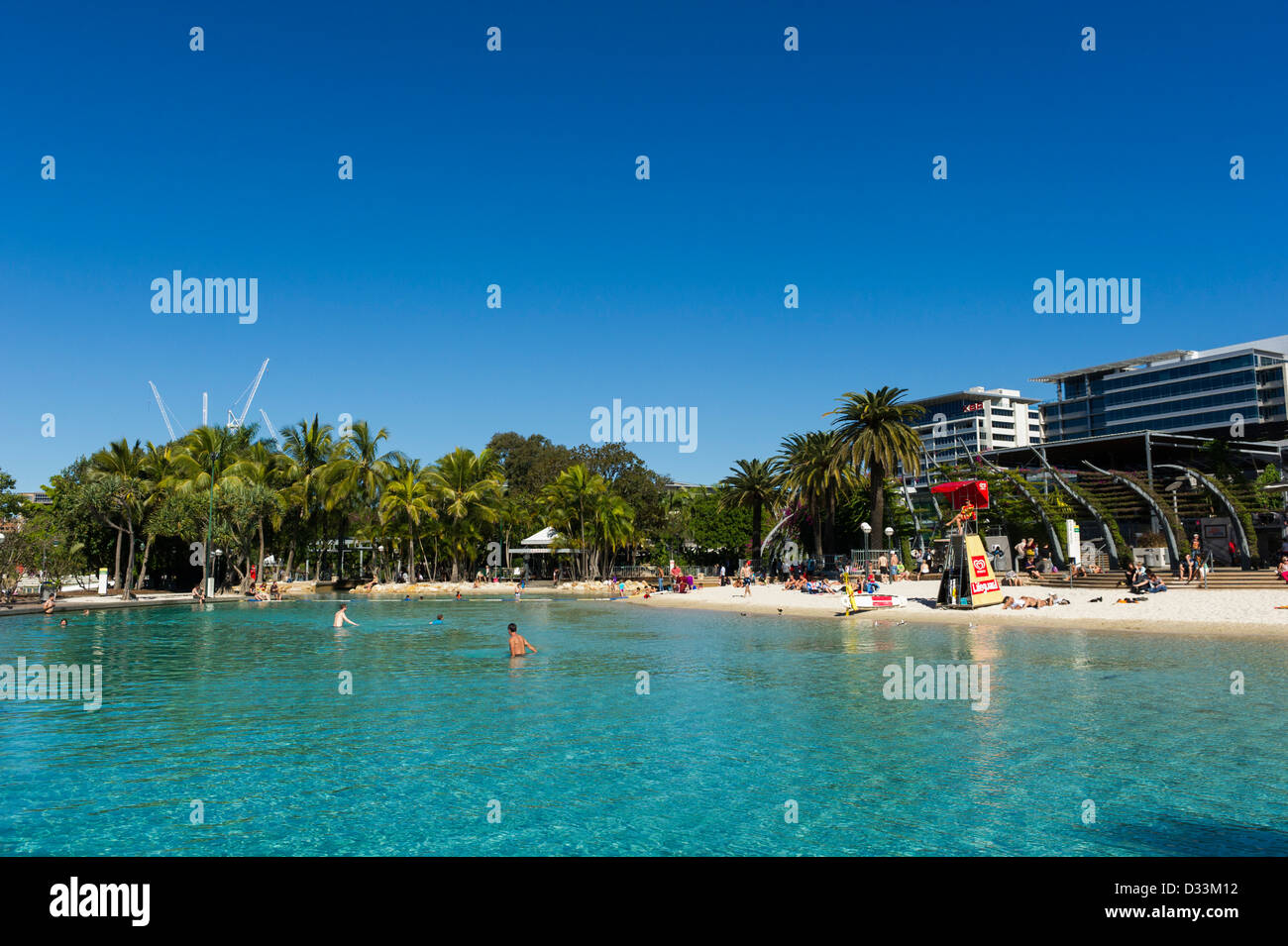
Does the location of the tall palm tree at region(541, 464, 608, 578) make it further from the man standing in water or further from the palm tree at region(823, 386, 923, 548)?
the man standing in water

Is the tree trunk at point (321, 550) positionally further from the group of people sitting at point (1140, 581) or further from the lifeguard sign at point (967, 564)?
the group of people sitting at point (1140, 581)

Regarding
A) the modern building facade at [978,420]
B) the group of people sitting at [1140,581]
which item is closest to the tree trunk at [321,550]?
the group of people sitting at [1140,581]

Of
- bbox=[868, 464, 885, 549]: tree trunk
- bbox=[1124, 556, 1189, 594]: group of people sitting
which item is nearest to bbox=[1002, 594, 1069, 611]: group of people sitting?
bbox=[1124, 556, 1189, 594]: group of people sitting

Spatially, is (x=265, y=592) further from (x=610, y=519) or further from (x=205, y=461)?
(x=610, y=519)

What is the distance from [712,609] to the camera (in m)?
45.6

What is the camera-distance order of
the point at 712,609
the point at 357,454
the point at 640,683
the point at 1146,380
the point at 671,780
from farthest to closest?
1. the point at 1146,380
2. the point at 357,454
3. the point at 712,609
4. the point at 640,683
5. the point at 671,780

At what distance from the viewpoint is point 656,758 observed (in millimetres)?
12555

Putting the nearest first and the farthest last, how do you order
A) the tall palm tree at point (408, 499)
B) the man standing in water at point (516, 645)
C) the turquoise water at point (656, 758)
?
the turquoise water at point (656, 758) < the man standing in water at point (516, 645) < the tall palm tree at point (408, 499)

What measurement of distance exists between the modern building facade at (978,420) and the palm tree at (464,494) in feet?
412

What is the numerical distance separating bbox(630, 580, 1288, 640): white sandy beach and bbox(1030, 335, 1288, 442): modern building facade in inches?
3745

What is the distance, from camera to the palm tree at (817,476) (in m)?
56.6

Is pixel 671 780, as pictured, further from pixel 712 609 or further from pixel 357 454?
pixel 357 454
